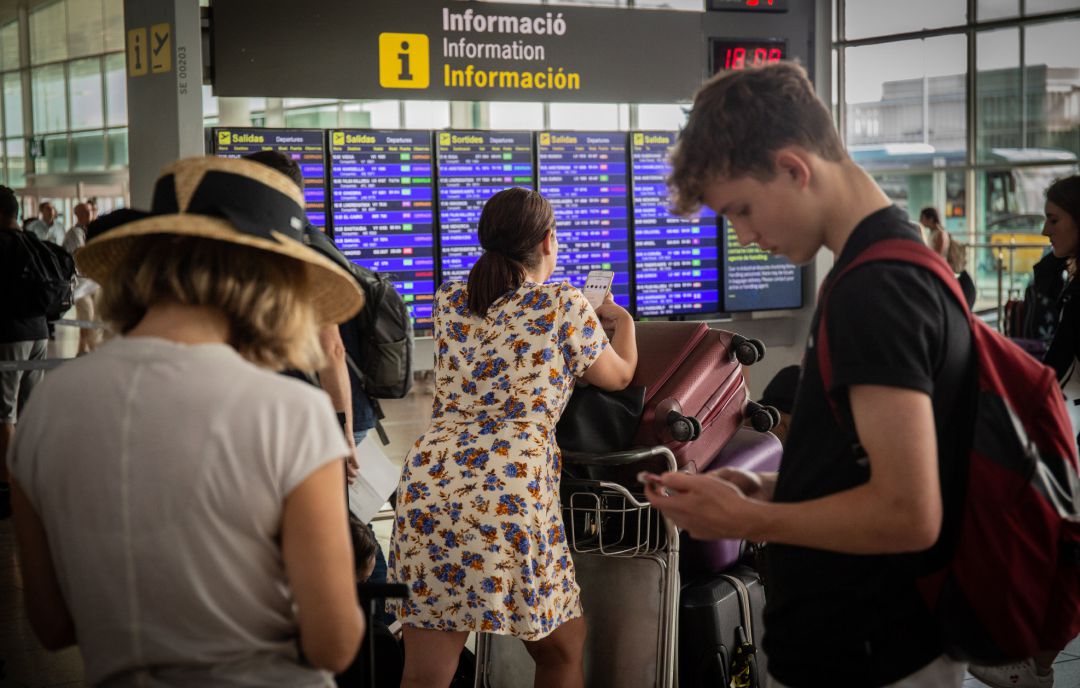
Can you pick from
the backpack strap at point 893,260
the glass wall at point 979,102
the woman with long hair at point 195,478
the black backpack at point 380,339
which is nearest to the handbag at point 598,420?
the black backpack at point 380,339

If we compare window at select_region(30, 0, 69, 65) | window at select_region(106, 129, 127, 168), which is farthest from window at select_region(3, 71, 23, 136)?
window at select_region(106, 129, 127, 168)

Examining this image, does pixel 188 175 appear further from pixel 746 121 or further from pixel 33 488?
pixel 746 121

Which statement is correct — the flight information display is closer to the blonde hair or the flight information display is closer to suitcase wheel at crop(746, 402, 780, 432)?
suitcase wheel at crop(746, 402, 780, 432)

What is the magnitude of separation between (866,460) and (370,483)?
2610mm

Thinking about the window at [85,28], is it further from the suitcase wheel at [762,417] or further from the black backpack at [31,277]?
the suitcase wheel at [762,417]

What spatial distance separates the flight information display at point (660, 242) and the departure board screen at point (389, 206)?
1237mm

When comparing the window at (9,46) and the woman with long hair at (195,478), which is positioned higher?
the window at (9,46)

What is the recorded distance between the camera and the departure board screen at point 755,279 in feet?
22.3

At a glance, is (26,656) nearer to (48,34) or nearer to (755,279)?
(755,279)

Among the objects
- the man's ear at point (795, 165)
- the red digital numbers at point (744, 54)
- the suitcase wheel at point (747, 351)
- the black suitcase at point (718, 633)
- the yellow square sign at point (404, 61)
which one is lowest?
the black suitcase at point (718, 633)

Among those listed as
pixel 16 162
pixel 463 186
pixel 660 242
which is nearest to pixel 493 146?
pixel 463 186

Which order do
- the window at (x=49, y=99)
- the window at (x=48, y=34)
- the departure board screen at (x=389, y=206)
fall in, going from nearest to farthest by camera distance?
the departure board screen at (x=389, y=206)
the window at (x=48, y=34)
the window at (x=49, y=99)

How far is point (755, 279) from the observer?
6.88 m

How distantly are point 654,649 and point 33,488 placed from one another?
2.11 metres
